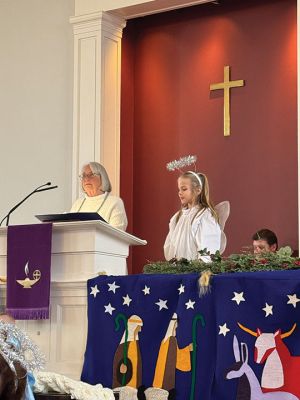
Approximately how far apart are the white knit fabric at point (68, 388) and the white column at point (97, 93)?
4.63m

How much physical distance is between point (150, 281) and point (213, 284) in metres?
0.51

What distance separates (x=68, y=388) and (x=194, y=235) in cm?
237

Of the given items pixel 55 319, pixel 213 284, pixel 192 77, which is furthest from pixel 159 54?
pixel 213 284

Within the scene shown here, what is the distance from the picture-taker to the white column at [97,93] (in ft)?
29.8

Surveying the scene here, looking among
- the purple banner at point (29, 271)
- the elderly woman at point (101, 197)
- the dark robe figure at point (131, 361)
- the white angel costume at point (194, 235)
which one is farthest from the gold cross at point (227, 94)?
the dark robe figure at point (131, 361)

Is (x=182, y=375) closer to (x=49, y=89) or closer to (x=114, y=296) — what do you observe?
(x=114, y=296)

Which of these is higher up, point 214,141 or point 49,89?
point 49,89

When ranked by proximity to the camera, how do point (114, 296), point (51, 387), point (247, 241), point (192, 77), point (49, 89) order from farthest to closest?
1. point (49, 89)
2. point (192, 77)
3. point (247, 241)
4. point (114, 296)
5. point (51, 387)

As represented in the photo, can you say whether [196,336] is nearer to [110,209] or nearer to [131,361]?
[131,361]

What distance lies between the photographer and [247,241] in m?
8.40

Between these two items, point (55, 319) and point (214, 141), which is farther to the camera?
point (214, 141)

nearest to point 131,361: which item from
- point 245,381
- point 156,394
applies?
point 156,394

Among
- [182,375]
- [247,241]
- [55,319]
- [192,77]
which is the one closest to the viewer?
[182,375]

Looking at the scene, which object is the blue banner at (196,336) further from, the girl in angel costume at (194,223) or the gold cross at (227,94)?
the gold cross at (227,94)
